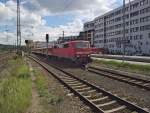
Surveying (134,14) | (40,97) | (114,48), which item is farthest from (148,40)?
(40,97)

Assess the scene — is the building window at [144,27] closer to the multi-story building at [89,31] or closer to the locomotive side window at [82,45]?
the multi-story building at [89,31]

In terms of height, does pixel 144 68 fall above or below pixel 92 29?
below

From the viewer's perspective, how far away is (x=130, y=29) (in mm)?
114000

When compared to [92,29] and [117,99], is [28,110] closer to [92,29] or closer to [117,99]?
[117,99]

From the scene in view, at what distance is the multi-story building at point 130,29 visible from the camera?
4011 inches

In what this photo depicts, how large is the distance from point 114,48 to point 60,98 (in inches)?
4559

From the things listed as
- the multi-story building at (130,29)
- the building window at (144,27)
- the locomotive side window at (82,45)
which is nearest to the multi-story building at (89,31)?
the multi-story building at (130,29)

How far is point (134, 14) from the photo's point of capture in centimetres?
11369

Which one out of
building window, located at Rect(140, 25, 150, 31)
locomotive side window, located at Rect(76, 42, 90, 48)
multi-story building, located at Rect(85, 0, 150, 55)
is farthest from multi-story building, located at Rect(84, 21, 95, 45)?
locomotive side window, located at Rect(76, 42, 90, 48)

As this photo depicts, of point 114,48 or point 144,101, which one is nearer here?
point 144,101

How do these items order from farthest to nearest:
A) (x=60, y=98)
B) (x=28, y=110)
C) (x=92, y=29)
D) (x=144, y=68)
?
(x=92, y=29)
(x=144, y=68)
(x=60, y=98)
(x=28, y=110)

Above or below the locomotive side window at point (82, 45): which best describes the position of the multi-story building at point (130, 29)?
above

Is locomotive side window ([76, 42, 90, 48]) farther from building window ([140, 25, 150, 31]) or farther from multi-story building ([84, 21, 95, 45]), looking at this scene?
multi-story building ([84, 21, 95, 45])

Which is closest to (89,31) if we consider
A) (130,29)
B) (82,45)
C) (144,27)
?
(130,29)
